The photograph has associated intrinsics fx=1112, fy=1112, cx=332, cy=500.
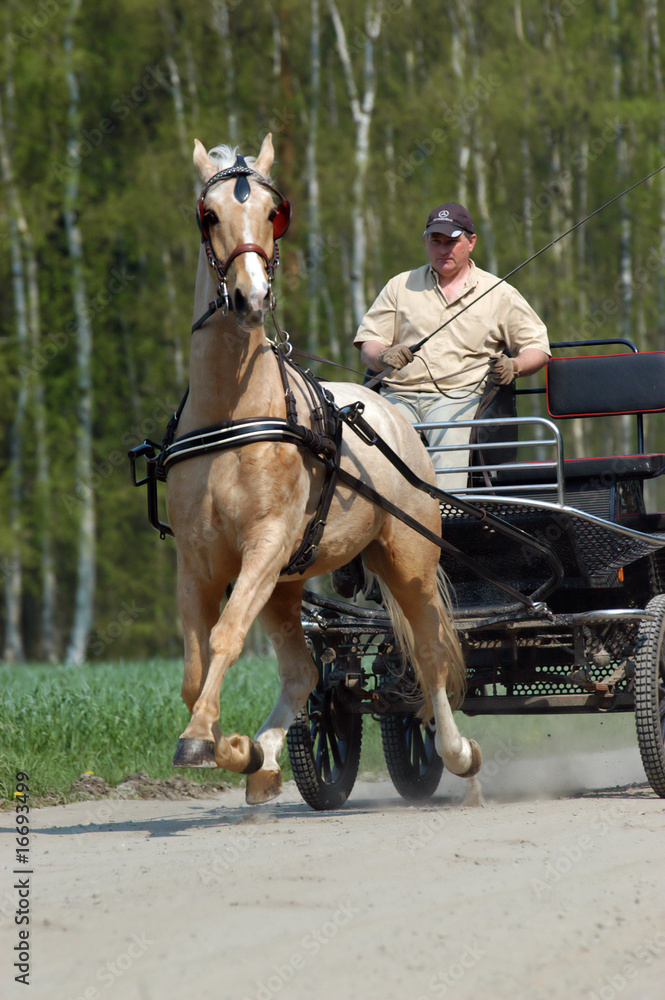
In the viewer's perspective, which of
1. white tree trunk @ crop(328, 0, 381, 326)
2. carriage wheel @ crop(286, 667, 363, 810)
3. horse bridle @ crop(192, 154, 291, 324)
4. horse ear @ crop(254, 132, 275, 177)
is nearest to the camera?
horse bridle @ crop(192, 154, 291, 324)

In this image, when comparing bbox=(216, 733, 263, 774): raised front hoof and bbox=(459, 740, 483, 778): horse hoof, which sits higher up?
bbox=(216, 733, 263, 774): raised front hoof

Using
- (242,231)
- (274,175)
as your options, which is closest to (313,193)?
(274,175)

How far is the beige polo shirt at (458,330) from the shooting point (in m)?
5.68

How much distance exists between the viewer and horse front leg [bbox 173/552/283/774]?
11.6 ft

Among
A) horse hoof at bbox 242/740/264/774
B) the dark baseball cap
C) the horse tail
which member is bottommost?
horse hoof at bbox 242/740/264/774

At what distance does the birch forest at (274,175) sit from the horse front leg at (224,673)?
12455 mm

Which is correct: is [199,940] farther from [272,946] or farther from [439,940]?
[439,940]

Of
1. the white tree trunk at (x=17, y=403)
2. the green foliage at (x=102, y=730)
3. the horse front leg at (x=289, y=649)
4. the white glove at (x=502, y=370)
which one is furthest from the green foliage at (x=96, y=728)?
the white tree trunk at (x=17, y=403)

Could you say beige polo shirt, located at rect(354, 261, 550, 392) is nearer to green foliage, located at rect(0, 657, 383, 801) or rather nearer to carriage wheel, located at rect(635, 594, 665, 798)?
carriage wheel, located at rect(635, 594, 665, 798)

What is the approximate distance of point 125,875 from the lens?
Result: 3145mm

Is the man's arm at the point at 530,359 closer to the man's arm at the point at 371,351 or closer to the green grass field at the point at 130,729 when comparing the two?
the man's arm at the point at 371,351

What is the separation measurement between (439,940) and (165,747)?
4272 mm

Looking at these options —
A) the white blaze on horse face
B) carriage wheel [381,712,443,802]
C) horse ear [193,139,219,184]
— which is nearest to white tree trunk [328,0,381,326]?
carriage wheel [381,712,443,802]

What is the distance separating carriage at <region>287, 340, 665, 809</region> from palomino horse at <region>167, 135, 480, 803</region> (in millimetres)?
522
